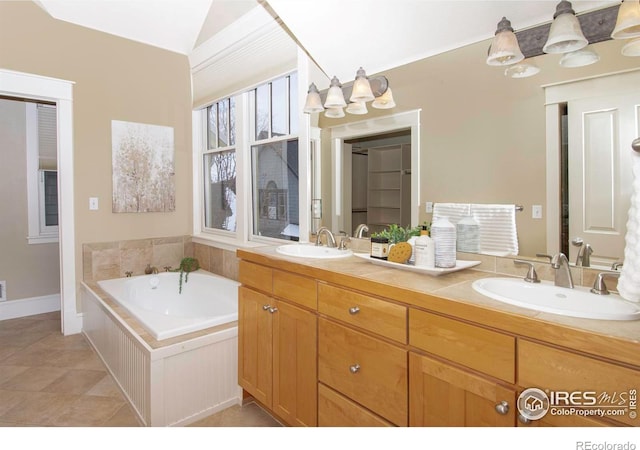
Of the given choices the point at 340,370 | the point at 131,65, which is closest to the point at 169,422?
the point at 340,370

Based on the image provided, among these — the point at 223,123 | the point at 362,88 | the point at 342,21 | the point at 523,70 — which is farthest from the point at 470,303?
the point at 223,123

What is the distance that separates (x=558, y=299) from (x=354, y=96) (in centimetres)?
138

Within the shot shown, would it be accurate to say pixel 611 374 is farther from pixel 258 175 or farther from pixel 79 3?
pixel 79 3

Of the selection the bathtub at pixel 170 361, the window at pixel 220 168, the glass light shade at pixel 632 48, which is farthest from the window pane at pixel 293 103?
the glass light shade at pixel 632 48

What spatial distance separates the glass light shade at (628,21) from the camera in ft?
3.72

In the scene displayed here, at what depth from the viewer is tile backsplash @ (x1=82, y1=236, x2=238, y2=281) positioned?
333 cm

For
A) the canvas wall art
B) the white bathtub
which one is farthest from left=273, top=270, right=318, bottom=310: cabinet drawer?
the canvas wall art

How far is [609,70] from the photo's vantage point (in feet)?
4.15

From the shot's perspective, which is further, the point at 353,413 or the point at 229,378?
the point at 229,378

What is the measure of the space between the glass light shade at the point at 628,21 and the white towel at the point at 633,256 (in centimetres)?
40

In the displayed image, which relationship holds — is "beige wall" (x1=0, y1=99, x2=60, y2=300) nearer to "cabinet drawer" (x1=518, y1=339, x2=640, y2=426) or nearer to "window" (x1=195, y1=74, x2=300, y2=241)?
"window" (x1=195, y1=74, x2=300, y2=241)

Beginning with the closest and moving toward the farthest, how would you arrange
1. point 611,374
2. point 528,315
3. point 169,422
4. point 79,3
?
1. point 611,374
2. point 528,315
3. point 169,422
4. point 79,3

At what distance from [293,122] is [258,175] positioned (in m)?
0.64
